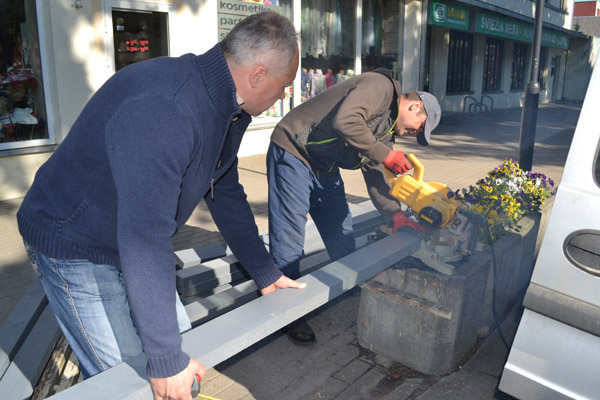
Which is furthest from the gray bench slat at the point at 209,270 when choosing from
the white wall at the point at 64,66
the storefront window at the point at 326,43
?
the storefront window at the point at 326,43

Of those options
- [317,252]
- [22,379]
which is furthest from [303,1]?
[22,379]

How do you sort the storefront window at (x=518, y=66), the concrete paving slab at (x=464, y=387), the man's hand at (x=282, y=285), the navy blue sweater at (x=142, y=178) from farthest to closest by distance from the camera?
the storefront window at (x=518, y=66), the concrete paving slab at (x=464, y=387), the man's hand at (x=282, y=285), the navy blue sweater at (x=142, y=178)

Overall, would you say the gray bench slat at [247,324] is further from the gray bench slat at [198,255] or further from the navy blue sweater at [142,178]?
the gray bench slat at [198,255]

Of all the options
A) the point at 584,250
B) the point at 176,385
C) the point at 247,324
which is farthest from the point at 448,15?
the point at 176,385

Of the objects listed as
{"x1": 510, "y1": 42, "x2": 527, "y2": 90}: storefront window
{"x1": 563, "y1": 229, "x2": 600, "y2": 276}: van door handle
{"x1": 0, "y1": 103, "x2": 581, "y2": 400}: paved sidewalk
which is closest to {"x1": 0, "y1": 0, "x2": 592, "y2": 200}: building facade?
{"x1": 510, "y1": 42, "x2": 527, "y2": 90}: storefront window

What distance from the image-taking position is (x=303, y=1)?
1202cm

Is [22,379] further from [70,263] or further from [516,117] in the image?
[516,117]

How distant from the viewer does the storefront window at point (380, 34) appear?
1420 centimetres

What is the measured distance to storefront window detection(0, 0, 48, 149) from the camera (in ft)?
22.8

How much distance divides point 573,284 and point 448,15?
1627 cm

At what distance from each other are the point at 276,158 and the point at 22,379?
6.20ft

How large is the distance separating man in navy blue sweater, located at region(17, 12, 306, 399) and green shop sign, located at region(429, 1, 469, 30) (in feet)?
50.0

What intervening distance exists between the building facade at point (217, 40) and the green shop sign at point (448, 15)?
0.05 m

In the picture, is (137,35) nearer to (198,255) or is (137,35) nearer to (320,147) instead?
(198,255)
